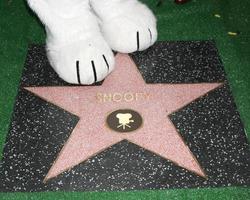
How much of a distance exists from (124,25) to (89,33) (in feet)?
0.37

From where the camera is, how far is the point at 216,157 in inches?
35.8

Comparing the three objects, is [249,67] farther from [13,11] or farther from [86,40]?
[13,11]

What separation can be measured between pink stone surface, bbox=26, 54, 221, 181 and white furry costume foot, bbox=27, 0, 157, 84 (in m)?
0.04

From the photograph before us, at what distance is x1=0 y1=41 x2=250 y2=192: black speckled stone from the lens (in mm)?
860

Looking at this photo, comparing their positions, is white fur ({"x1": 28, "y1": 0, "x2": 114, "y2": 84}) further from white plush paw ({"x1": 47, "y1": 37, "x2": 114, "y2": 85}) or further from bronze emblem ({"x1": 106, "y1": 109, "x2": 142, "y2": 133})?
bronze emblem ({"x1": 106, "y1": 109, "x2": 142, "y2": 133})

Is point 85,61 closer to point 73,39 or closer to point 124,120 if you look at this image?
point 73,39

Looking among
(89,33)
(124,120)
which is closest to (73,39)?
(89,33)

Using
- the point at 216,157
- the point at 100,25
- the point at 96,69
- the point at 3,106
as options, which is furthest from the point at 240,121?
the point at 3,106

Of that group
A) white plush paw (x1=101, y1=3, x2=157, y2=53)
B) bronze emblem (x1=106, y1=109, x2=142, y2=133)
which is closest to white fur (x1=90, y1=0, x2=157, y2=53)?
white plush paw (x1=101, y1=3, x2=157, y2=53)

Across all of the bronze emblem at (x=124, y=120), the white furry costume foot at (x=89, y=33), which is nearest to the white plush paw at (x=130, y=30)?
the white furry costume foot at (x=89, y=33)

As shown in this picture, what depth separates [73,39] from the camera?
108 centimetres

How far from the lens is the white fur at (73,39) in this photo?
3.44 ft

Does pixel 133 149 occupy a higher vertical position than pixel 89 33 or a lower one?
lower

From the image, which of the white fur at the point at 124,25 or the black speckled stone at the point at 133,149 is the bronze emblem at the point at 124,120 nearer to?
the black speckled stone at the point at 133,149
